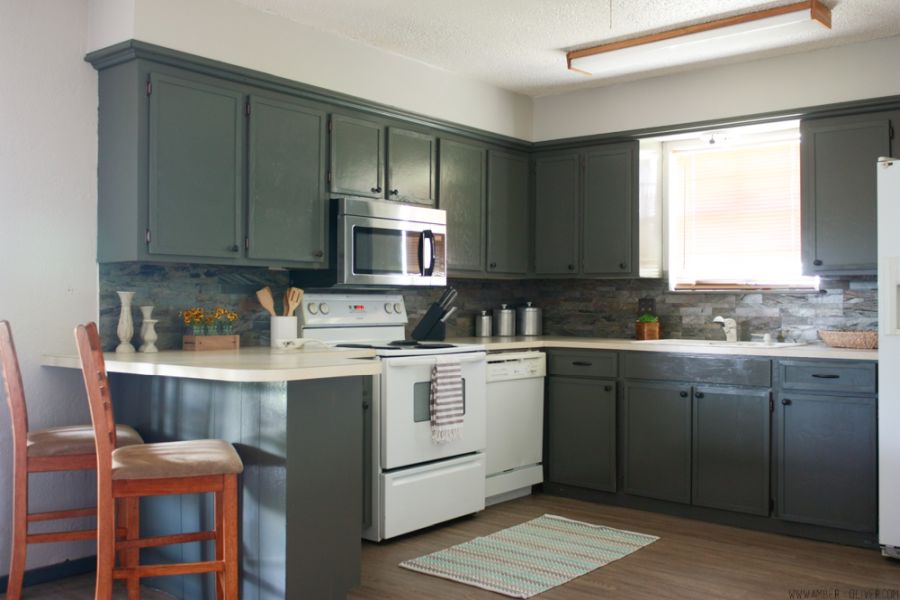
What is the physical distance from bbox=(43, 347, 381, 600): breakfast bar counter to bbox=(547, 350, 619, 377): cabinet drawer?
2.03 m

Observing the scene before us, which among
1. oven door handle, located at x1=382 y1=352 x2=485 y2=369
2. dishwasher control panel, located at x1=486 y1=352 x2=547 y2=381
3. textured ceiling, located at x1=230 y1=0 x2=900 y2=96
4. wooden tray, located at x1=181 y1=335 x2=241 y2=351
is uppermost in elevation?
textured ceiling, located at x1=230 y1=0 x2=900 y2=96

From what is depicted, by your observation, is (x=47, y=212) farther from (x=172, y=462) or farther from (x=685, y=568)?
(x=685, y=568)

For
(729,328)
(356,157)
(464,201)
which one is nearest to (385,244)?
(356,157)

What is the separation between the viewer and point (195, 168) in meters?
3.71

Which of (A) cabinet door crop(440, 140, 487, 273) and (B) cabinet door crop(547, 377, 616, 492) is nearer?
(B) cabinet door crop(547, 377, 616, 492)

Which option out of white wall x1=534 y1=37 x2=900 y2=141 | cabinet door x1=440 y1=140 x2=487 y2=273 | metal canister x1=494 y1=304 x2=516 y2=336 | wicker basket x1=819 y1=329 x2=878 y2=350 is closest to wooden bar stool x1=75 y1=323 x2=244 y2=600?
cabinet door x1=440 y1=140 x2=487 y2=273

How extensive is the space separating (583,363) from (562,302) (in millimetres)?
881

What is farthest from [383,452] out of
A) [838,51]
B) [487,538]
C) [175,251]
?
[838,51]

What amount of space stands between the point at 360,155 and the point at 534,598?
7.48 ft

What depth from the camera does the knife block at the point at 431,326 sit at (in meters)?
4.78

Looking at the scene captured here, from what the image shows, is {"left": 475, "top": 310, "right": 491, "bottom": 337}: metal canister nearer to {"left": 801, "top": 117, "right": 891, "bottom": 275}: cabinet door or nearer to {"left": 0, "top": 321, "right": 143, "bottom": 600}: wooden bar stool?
{"left": 801, "top": 117, "right": 891, "bottom": 275}: cabinet door

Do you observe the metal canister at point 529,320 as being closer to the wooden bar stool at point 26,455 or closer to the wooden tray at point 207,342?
the wooden tray at point 207,342

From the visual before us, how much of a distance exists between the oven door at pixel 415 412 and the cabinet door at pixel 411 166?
3.07 ft

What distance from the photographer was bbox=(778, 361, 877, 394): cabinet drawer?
405cm
